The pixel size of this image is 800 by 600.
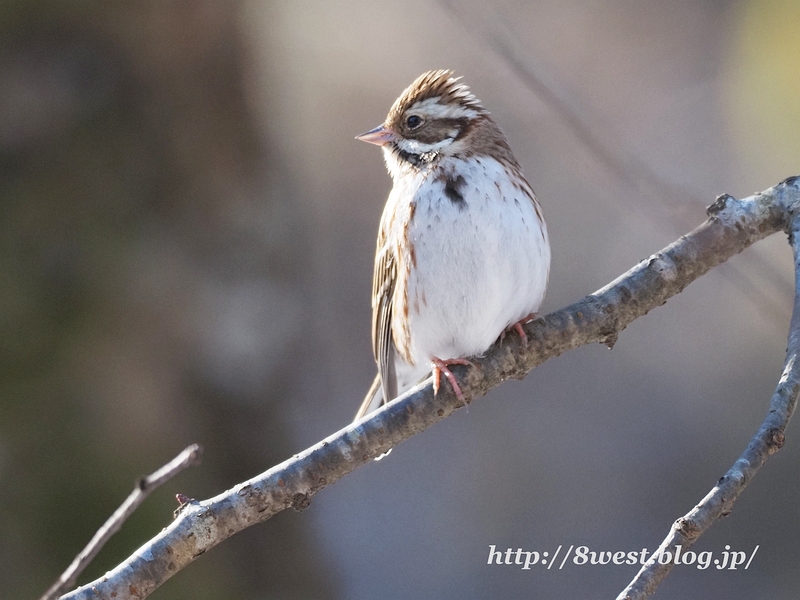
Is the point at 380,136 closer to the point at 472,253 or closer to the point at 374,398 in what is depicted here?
the point at 472,253

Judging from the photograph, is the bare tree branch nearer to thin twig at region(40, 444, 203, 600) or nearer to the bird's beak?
thin twig at region(40, 444, 203, 600)

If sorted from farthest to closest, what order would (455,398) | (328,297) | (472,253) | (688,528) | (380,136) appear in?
1. (328,297)
2. (380,136)
3. (472,253)
4. (455,398)
5. (688,528)

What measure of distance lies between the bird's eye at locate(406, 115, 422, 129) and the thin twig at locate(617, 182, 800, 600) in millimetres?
1315

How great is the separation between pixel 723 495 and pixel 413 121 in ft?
4.82

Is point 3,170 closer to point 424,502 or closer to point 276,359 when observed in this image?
point 276,359

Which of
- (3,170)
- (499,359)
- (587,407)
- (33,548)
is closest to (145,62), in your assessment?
(3,170)

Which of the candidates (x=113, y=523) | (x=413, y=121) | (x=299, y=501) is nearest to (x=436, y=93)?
(x=413, y=121)

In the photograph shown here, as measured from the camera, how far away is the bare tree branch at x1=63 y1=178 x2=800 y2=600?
1.56 m

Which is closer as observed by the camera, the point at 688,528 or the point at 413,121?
the point at 688,528

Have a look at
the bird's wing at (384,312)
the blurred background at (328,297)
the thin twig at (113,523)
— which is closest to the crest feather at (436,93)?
the bird's wing at (384,312)

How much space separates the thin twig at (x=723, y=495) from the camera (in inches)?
52.5

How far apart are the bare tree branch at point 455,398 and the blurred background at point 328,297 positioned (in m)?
1.16

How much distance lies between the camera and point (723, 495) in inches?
54.2

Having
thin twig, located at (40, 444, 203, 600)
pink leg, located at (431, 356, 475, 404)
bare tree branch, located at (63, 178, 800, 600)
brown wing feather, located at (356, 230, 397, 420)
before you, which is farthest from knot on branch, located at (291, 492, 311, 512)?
brown wing feather, located at (356, 230, 397, 420)
